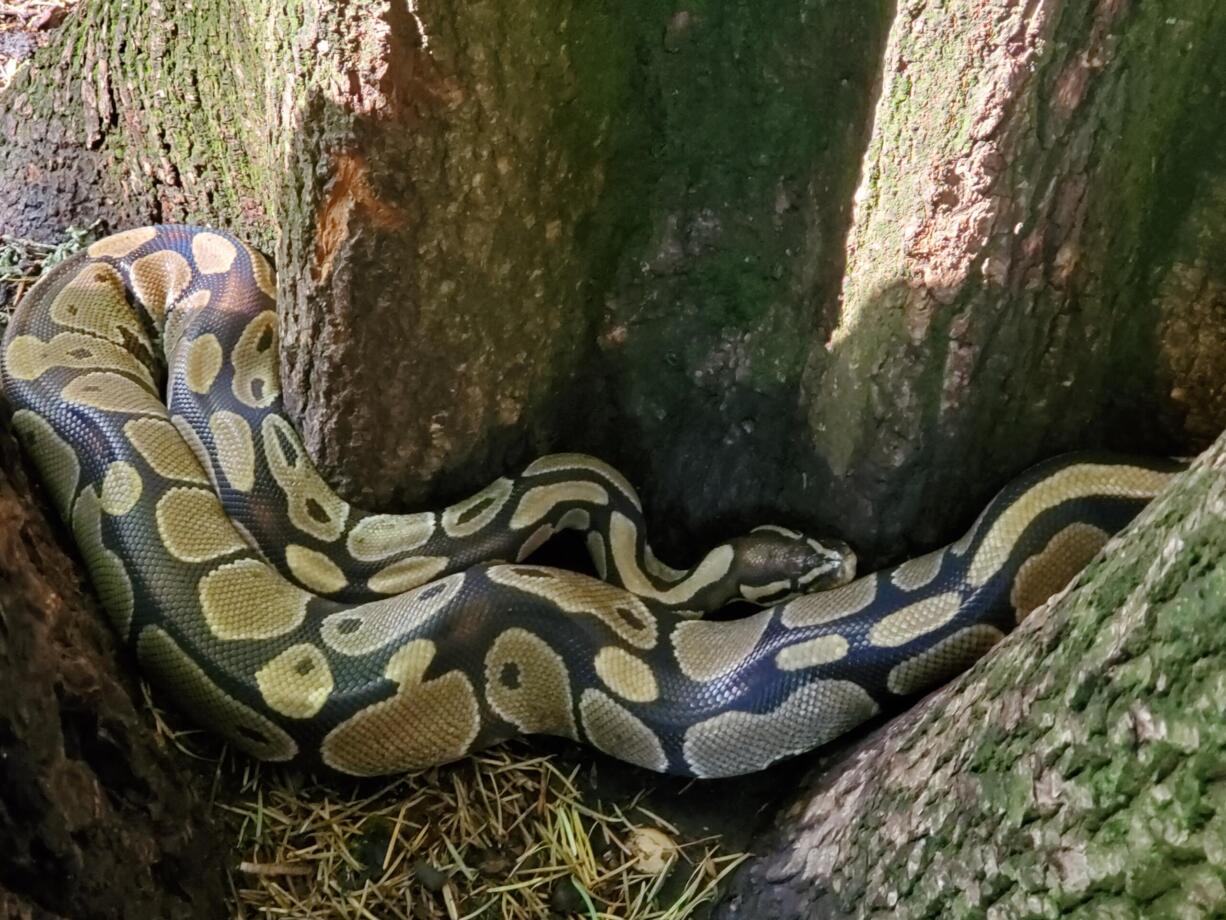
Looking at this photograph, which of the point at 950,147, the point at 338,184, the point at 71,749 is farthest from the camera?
the point at 338,184

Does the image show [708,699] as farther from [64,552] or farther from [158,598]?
[64,552]

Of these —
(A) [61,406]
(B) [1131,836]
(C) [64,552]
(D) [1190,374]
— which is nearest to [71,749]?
(C) [64,552]

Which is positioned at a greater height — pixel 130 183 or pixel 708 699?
pixel 130 183

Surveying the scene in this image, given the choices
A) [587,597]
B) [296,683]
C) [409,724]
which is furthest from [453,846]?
[587,597]

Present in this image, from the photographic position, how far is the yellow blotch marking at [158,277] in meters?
3.75

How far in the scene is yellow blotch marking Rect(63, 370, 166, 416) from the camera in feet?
10.8

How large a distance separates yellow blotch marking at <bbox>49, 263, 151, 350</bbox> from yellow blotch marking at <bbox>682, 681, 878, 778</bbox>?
8.54ft

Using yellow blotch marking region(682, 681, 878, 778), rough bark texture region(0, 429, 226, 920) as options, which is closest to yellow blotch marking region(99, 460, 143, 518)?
rough bark texture region(0, 429, 226, 920)

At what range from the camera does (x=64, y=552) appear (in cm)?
294

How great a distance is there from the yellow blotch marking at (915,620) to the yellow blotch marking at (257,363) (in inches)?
83.3

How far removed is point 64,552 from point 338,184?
142 cm

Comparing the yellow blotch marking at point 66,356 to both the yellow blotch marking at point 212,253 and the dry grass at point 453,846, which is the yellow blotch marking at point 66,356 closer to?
the yellow blotch marking at point 212,253

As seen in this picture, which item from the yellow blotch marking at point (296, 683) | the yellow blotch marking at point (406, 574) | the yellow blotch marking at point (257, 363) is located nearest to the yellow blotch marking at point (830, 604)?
the yellow blotch marking at point (406, 574)

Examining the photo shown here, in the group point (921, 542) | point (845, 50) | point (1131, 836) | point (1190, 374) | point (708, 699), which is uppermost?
point (845, 50)
